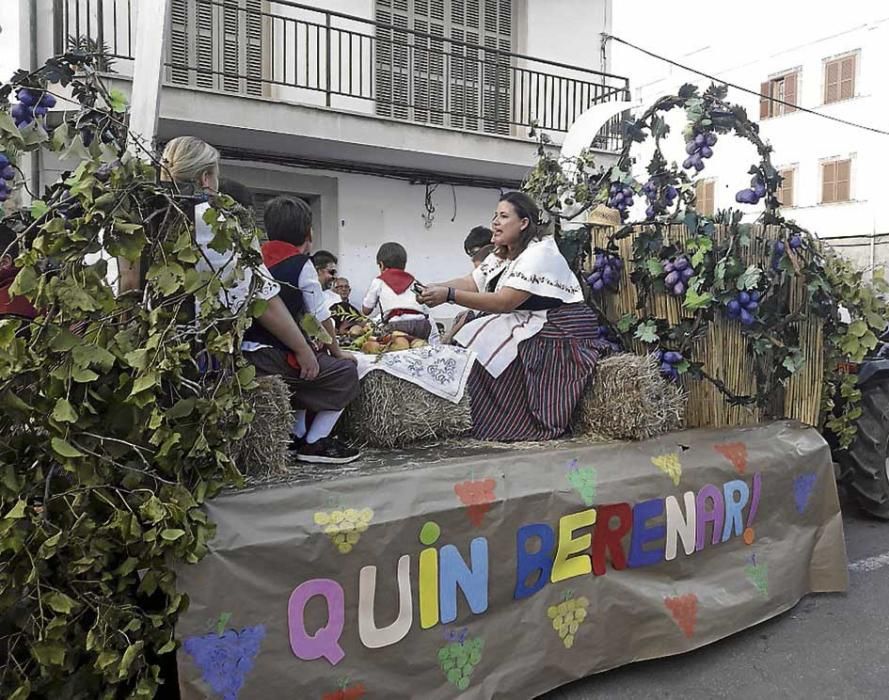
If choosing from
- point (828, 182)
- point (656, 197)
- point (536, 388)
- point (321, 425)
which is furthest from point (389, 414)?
point (828, 182)

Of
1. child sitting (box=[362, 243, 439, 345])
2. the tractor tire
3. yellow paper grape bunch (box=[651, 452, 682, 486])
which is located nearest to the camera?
yellow paper grape bunch (box=[651, 452, 682, 486])

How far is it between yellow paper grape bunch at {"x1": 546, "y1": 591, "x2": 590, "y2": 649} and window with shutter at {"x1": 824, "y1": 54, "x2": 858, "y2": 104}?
20.1 metres

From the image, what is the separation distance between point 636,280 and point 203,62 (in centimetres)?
747

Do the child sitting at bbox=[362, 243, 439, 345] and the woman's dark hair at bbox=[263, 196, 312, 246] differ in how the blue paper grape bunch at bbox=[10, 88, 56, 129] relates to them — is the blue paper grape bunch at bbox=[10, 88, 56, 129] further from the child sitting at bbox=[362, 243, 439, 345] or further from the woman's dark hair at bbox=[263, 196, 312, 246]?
the child sitting at bbox=[362, 243, 439, 345]

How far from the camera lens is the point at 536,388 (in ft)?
11.9

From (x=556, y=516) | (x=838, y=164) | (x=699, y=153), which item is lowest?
(x=556, y=516)

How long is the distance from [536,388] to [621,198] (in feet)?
4.34

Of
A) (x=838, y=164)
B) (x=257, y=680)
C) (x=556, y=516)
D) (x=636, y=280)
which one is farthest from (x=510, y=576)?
(x=838, y=164)

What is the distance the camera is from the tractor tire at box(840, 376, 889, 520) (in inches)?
192

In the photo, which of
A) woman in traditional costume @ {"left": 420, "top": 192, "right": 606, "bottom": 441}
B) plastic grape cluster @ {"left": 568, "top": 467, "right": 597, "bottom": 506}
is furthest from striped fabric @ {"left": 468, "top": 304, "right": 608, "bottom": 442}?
plastic grape cluster @ {"left": 568, "top": 467, "right": 597, "bottom": 506}

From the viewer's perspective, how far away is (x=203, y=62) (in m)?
9.66

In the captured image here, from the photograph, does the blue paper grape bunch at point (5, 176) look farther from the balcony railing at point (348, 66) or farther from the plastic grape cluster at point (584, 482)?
the balcony railing at point (348, 66)

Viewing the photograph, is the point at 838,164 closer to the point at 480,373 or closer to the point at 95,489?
the point at 480,373

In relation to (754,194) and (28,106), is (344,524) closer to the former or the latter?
(28,106)
